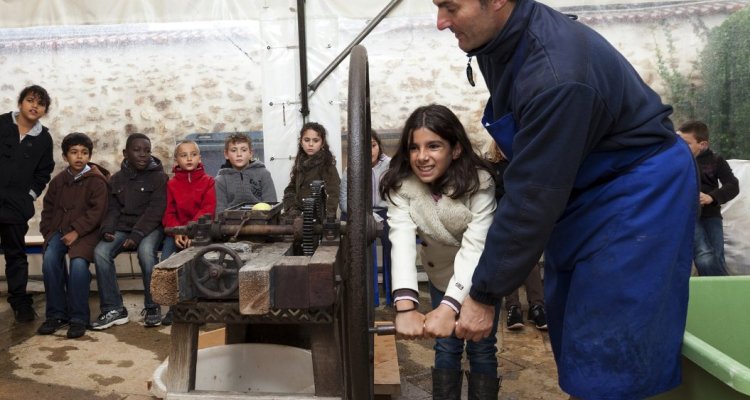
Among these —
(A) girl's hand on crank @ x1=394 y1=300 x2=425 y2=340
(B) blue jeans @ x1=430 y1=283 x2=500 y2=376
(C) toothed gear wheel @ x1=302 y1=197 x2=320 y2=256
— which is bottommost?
(B) blue jeans @ x1=430 y1=283 x2=500 y2=376

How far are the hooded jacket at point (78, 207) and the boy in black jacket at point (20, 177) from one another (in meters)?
0.16

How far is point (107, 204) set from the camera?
434cm

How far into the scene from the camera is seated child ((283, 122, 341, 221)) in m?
4.46

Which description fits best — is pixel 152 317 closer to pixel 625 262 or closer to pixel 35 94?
pixel 35 94

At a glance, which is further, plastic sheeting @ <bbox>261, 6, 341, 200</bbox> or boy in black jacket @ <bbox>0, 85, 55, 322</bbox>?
plastic sheeting @ <bbox>261, 6, 341, 200</bbox>

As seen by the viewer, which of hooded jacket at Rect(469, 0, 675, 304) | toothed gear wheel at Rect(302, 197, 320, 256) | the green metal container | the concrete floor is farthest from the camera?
the concrete floor

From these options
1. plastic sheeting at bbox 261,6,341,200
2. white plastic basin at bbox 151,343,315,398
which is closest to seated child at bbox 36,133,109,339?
plastic sheeting at bbox 261,6,341,200

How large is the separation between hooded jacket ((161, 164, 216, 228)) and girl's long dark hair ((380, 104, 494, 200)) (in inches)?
100

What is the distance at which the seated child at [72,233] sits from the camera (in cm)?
410

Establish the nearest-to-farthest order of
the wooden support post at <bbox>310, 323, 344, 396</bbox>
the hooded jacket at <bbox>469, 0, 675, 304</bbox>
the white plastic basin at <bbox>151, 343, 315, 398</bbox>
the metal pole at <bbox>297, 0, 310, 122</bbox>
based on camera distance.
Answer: the hooded jacket at <bbox>469, 0, 675, 304</bbox> → the wooden support post at <bbox>310, 323, 344, 396</bbox> → the white plastic basin at <bbox>151, 343, 315, 398</bbox> → the metal pole at <bbox>297, 0, 310, 122</bbox>

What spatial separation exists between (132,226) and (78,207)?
0.36 meters

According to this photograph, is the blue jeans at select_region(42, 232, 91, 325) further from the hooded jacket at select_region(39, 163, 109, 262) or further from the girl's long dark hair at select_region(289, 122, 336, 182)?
the girl's long dark hair at select_region(289, 122, 336, 182)

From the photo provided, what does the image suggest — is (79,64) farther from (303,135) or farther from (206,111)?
(303,135)

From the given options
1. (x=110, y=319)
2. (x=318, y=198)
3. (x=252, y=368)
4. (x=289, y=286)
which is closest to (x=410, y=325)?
(x=289, y=286)
